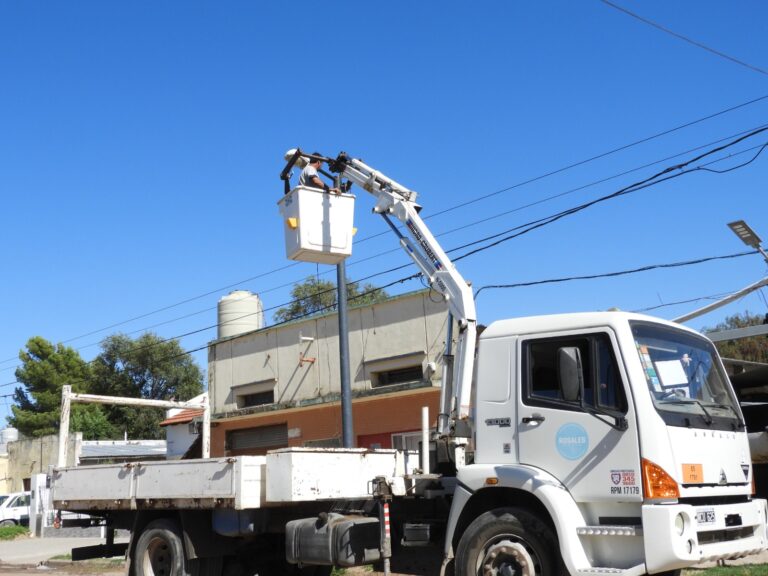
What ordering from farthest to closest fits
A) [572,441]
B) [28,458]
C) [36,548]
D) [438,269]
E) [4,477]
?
[4,477]
[28,458]
[36,548]
[438,269]
[572,441]

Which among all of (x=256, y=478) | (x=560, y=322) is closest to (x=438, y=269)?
(x=560, y=322)

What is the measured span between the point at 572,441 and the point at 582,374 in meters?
0.56

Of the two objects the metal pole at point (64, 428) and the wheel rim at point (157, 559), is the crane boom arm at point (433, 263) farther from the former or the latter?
the metal pole at point (64, 428)

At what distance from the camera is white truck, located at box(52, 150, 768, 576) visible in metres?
6.55

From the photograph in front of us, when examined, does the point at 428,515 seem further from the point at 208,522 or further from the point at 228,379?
the point at 228,379

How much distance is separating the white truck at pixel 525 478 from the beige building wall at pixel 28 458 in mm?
31783

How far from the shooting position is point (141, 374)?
5431 cm

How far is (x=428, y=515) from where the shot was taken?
8133mm

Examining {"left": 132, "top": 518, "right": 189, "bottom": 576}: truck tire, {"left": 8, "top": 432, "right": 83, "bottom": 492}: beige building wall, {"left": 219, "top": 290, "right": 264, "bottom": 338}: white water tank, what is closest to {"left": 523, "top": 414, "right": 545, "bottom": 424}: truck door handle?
{"left": 132, "top": 518, "right": 189, "bottom": 576}: truck tire

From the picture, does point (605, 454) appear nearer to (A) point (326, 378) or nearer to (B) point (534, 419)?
(B) point (534, 419)

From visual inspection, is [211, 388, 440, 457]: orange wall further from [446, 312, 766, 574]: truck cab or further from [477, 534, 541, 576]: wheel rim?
[477, 534, 541, 576]: wheel rim

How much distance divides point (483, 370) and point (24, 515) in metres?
28.6

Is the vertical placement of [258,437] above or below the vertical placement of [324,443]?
above

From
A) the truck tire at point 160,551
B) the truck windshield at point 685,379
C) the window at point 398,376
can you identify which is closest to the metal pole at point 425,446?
the truck windshield at point 685,379
